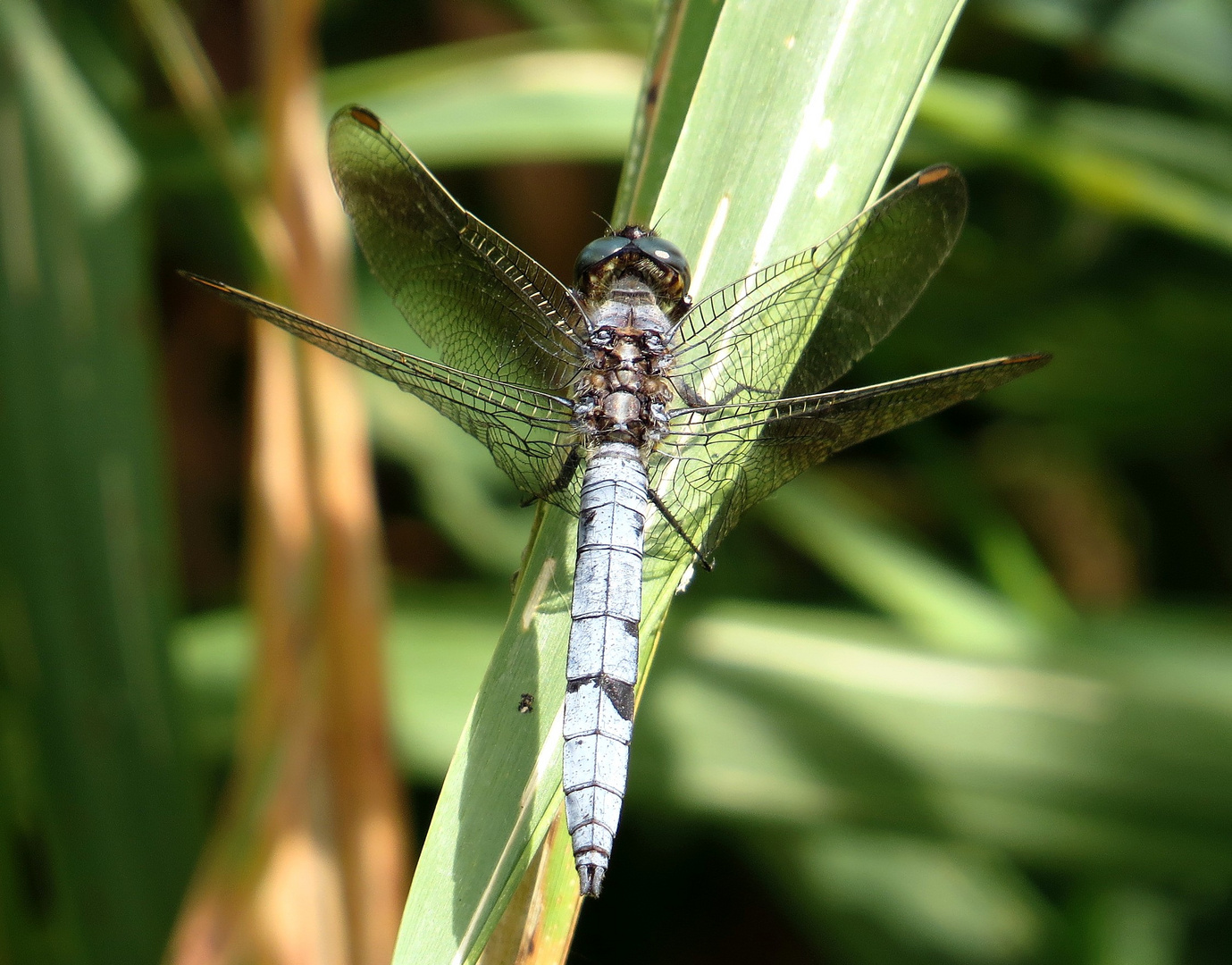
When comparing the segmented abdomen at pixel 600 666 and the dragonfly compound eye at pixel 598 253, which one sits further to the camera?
the dragonfly compound eye at pixel 598 253

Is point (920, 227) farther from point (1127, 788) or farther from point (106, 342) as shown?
point (106, 342)

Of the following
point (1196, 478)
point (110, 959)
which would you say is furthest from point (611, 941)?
point (1196, 478)

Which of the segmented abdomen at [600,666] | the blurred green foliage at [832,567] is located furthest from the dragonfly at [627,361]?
the blurred green foliage at [832,567]

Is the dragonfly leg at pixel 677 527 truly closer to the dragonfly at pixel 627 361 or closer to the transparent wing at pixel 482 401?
the dragonfly at pixel 627 361

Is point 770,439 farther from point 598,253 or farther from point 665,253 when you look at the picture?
point 598,253

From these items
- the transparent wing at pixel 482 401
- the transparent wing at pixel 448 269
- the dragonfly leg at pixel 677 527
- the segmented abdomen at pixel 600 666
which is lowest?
the segmented abdomen at pixel 600 666

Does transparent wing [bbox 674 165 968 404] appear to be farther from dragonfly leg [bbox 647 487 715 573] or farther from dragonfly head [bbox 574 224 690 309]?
dragonfly leg [bbox 647 487 715 573]
